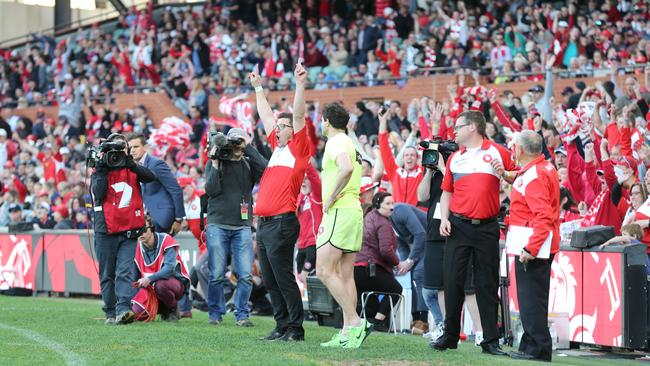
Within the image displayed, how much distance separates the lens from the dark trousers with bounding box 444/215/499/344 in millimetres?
9656

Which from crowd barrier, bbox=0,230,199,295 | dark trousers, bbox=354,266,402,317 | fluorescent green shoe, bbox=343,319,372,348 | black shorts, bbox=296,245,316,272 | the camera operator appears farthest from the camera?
crowd barrier, bbox=0,230,199,295

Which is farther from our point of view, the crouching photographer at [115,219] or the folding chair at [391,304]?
the folding chair at [391,304]

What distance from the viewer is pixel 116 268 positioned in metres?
11.8

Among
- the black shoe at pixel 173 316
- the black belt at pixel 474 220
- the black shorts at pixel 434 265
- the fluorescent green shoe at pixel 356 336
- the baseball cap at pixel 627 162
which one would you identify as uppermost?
the baseball cap at pixel 627 162

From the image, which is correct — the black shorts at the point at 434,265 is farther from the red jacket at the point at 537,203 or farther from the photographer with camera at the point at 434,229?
the red jacket at the point at 537,203

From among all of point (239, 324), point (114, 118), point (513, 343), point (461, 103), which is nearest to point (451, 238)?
point (513, 343)

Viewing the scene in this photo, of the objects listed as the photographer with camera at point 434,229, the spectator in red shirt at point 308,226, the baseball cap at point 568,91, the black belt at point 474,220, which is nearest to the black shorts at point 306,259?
the spectator in red shirt at point 308,226

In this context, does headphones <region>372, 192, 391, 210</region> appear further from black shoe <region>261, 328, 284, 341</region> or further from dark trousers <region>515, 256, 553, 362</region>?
dark trousers <region>515, 256, 553, 362</region>

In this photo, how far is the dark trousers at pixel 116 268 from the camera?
38.3 feet

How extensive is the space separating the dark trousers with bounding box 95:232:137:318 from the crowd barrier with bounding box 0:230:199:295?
495 centimetres

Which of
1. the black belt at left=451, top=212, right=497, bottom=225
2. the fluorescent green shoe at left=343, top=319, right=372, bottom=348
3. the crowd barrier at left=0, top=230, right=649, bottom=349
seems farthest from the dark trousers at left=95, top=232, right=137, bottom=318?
the crowd barrier at left=0, top=230, right=649, bottom=349

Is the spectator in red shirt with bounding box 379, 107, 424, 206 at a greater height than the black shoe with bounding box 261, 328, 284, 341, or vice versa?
the spectator in red shirt with bounding box 379, 107, 424, 206

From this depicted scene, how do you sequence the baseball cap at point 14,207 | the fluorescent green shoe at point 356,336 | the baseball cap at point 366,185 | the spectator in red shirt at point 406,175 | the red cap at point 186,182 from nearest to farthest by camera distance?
1. the fluorescent green shoe at point 356,336
2. the baseball cap at point 366,185
3. the spectator in red shirt at point 406,175
4. the red cap at point 186,182
5. the baseball cap at point 14,207

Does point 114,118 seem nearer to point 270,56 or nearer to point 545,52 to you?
point 270,56
